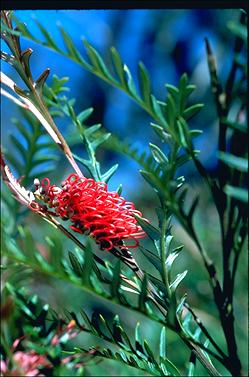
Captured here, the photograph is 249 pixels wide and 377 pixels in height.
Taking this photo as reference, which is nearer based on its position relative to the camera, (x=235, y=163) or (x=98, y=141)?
(x=235, y=163)

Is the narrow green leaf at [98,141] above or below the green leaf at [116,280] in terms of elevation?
above

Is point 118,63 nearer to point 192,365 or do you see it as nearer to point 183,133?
point 183,133

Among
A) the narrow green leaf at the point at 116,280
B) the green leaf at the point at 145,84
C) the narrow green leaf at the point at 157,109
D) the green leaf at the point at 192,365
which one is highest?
the green leaf at the point at 145,84

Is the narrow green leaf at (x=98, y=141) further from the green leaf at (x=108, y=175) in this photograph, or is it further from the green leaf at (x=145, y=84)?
the green leaf at (x=145, y=84)

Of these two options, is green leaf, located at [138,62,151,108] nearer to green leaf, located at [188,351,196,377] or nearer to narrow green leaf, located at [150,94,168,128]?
narrow green leaf, located at [150,94,168,128]

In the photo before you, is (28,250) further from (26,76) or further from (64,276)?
(26,76)

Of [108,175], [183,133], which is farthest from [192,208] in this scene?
[108,175]

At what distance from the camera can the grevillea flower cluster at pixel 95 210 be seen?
401 mm

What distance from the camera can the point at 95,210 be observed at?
41 cm

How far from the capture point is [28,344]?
29 centimetres

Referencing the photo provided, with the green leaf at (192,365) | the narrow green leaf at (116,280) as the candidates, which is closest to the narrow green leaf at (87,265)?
the narrow green leaf at (116,280)

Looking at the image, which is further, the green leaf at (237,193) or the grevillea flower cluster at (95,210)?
the grevillea flower cluster at (95,210)
